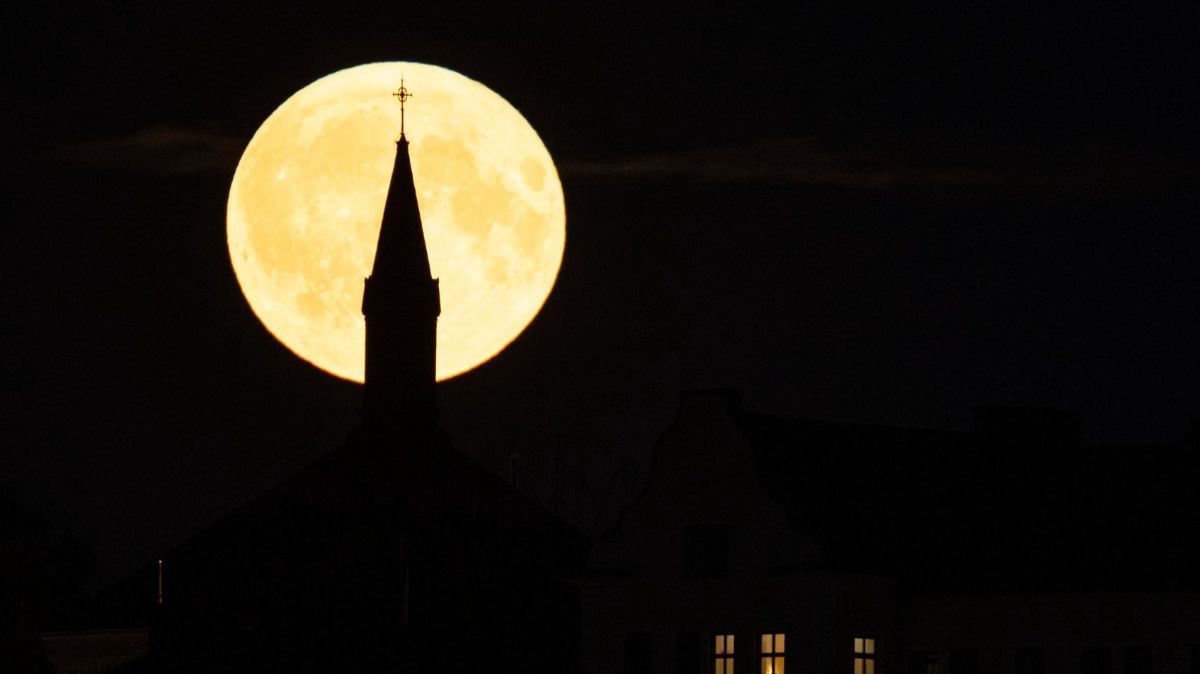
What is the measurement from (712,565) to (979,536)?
636cm

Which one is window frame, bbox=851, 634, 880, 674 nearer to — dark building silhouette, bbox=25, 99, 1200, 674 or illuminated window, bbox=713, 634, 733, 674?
dark building silhouette, bbox=25, 99, 1200, 674

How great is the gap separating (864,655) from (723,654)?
11.6 feet

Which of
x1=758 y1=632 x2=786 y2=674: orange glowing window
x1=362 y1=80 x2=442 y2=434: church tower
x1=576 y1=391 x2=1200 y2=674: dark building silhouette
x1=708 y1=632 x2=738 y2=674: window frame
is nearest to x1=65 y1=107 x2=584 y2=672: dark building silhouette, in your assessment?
x1=362 y1=80 x2=442 y2=434: church tower

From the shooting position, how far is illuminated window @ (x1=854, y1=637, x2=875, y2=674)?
71.2m

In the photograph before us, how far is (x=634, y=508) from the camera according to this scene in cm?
7531

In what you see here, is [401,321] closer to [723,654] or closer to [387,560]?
[387,560]

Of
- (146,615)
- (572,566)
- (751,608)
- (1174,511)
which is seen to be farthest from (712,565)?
(146,615)

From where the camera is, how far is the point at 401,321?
110 meters

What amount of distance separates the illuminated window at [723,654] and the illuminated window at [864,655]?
3.06m

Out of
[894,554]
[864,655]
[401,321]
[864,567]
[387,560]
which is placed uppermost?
[401,321]

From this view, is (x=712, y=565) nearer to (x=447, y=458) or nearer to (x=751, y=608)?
(x=751, y=608)

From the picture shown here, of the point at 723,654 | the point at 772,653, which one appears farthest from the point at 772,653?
the point at 723,654

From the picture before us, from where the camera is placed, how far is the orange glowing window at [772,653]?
7181 cm

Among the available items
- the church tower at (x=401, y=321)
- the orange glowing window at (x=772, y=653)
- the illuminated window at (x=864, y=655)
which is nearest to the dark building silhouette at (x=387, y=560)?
the church tower at (x=401, y=321)
